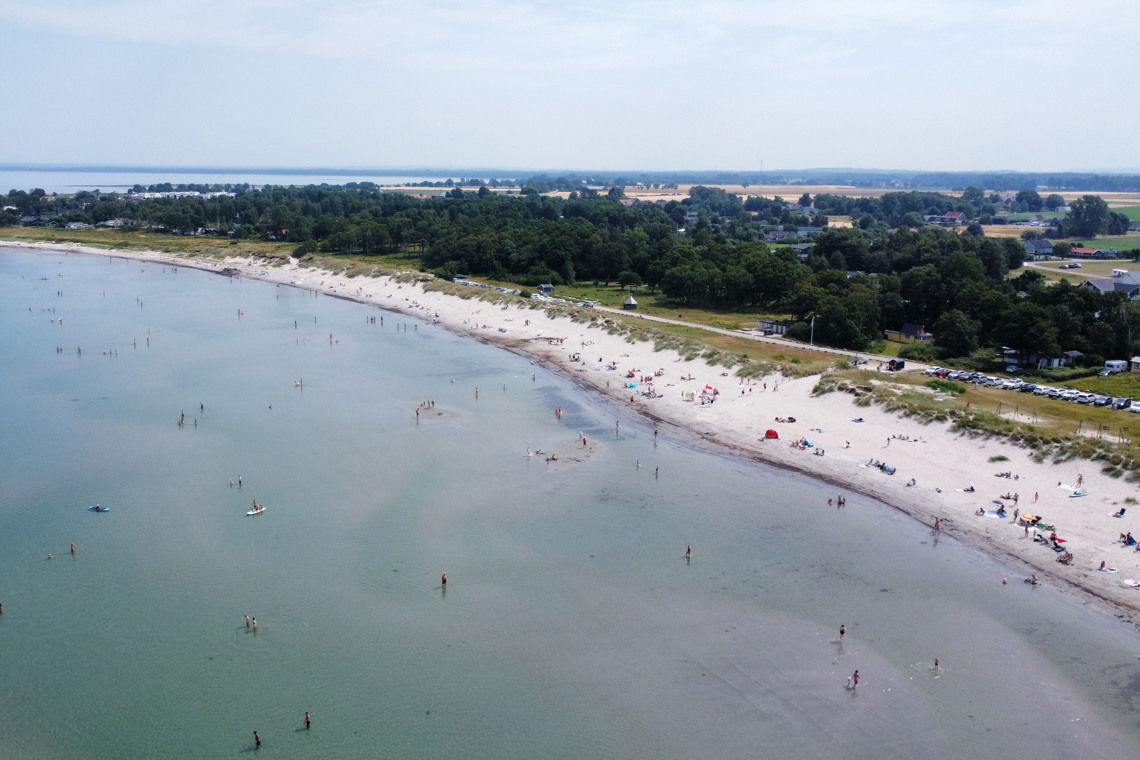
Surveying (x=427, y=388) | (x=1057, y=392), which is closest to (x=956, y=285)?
(x=1057, y=392)

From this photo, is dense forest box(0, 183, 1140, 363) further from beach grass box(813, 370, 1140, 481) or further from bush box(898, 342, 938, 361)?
beach grass box(813, 370, 1140, 481)

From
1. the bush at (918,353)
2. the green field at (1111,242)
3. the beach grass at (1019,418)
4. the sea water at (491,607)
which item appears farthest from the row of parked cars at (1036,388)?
the green field at (1111,242)

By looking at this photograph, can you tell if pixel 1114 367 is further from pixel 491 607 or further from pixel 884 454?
pixel 491 607

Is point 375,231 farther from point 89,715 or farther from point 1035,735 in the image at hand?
point 1035,735

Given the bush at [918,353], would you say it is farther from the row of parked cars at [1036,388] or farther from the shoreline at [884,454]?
the shoreline at [884,454]

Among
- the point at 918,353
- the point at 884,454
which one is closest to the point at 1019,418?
the point at 884,454
